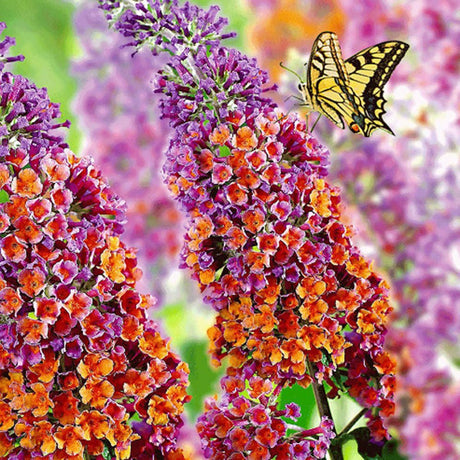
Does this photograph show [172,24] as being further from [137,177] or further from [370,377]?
[137,177]

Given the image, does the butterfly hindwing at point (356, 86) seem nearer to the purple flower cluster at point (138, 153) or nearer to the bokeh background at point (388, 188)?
the bokeh background at point (388, 188)

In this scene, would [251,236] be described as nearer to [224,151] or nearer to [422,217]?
[224,151]

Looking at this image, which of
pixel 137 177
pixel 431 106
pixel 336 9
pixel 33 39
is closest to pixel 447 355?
pixel 431 106

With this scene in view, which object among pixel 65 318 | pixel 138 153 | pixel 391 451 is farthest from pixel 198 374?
pixel 65 318

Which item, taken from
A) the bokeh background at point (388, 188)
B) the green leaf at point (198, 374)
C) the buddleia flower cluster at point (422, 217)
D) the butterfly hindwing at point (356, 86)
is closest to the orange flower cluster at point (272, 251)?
the butterfly hindwing at point (356, 86)

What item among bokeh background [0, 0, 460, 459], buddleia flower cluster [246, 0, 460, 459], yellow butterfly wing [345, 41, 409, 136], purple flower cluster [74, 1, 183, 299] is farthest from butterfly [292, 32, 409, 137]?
purple flower cluster [74, 1, 183, 299]

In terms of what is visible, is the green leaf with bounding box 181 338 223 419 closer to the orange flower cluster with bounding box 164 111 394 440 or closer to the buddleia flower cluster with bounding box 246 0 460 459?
the buddleia flower cluster with bounding box 246 0 460 459
